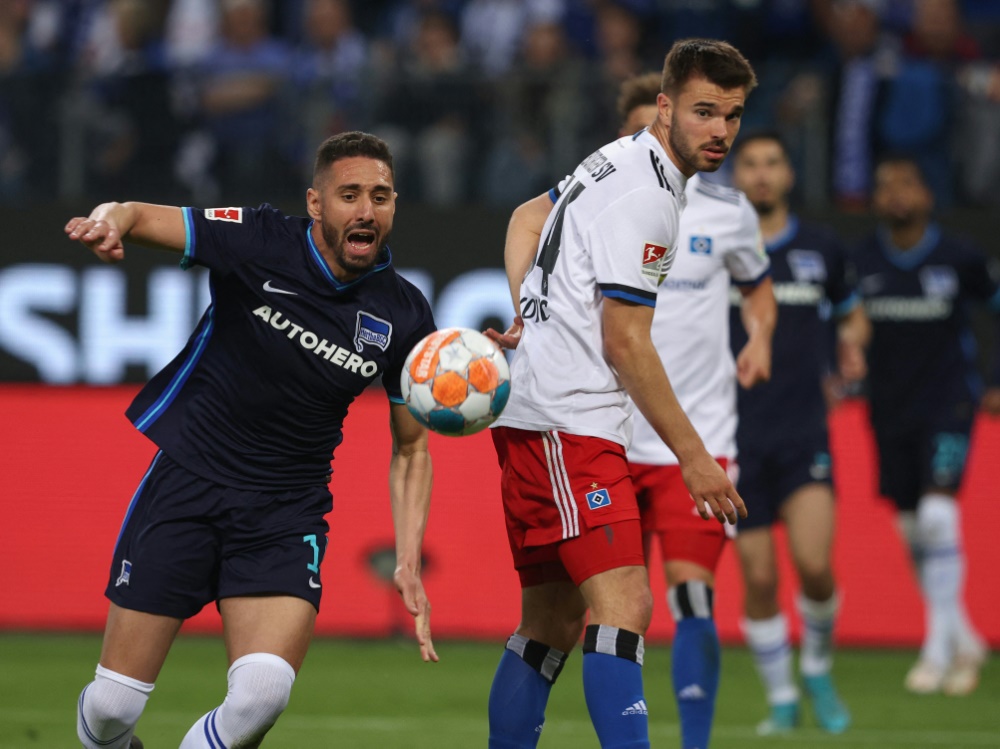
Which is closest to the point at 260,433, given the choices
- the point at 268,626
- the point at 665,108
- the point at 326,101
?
the point at 268,626

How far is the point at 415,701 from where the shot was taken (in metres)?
8.30

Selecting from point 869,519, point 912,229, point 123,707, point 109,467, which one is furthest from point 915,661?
point 123,707

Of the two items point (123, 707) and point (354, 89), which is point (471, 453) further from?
point (123, 707)

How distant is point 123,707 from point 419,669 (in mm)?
4510

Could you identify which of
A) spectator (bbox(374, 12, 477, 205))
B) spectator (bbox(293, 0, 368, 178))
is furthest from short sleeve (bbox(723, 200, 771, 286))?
spectator (bbox(293, 0, 368, 178))

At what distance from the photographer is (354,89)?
11578 mm

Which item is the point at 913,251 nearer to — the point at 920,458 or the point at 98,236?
the point at 920,458

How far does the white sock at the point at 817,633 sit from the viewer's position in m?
7.95

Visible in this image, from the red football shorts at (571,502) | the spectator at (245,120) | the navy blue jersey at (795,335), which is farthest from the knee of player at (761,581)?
the spectator at (245,120)

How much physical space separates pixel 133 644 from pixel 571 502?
4.80ft

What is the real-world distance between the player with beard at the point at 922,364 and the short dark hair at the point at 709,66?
490cm

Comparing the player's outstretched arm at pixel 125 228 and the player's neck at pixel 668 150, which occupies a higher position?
the player's neck at pixel 668 150

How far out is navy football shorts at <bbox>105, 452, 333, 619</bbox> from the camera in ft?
16.6

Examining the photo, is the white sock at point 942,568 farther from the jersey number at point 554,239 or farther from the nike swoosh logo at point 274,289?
the nike swoosh logo at point 274,289
